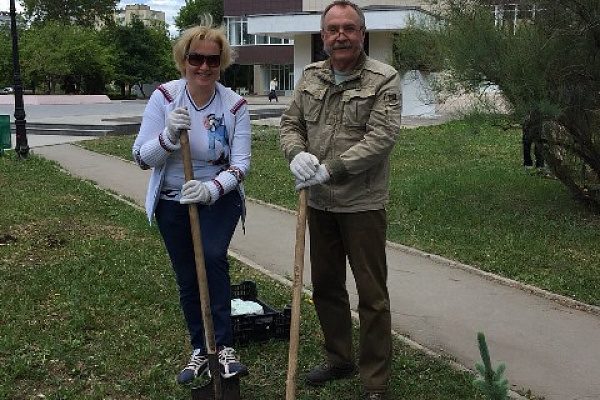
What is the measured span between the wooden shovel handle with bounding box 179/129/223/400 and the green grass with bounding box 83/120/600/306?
3.34 metres

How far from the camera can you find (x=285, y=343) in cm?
469

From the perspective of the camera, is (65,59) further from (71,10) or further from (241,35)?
(71,10)

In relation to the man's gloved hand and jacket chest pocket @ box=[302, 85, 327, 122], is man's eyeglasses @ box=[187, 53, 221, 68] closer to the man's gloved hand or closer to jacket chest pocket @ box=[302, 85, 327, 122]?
the man's gloved hand

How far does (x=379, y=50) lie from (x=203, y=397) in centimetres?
3057

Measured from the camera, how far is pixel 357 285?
147 inches

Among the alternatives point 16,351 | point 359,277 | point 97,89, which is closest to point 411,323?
point 359,277

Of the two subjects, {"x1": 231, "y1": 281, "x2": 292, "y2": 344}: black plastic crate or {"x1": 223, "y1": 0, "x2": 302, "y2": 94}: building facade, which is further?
{"x1": 223, "y1": 0, "x2": 302, "y2": 94}: building facade

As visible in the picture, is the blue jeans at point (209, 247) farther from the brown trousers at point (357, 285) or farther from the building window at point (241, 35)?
the building window at point (241, 35)

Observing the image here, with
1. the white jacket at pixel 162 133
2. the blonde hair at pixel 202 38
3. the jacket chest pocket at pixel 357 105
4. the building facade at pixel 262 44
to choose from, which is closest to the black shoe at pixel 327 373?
the white jacket at pixel 162 133

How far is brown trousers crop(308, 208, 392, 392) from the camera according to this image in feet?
12.0

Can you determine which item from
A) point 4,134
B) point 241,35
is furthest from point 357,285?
point 241,35

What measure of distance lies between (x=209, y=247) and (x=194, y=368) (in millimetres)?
817

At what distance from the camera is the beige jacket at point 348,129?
3482mm

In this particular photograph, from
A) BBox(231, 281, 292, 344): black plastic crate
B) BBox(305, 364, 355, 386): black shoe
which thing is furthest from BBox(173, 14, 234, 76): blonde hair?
BBox(305, 364, 355, 386): black shoe
